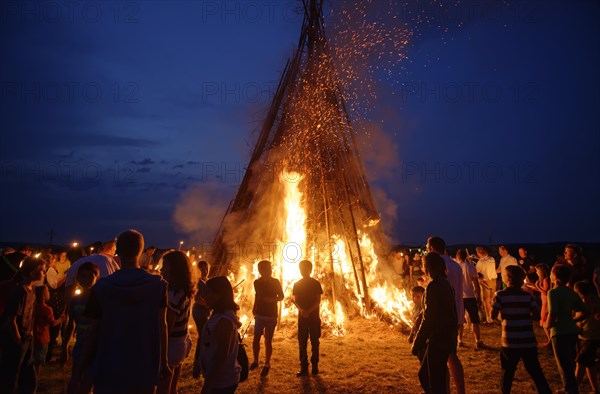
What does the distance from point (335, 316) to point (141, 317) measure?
6.76 meters

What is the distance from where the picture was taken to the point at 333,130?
34.5 feet

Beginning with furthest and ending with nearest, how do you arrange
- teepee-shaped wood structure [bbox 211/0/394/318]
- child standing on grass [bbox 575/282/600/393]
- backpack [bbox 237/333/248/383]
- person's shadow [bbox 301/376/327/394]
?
teepee-shaped wood structure [bbox 211/0/394/318] < person's shadow [bbox 301/376/327/394] < child standing on grass [bbox 575/282/600/393] < backpack [bbox 237/333/248/383]

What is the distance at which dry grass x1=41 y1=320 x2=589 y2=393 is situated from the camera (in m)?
5.85

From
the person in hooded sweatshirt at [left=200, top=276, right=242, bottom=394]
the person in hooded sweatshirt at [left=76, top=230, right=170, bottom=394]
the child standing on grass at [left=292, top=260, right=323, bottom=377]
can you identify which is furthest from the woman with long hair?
the child standing on grass at [left=292, top=260, right=323, bottom=377]

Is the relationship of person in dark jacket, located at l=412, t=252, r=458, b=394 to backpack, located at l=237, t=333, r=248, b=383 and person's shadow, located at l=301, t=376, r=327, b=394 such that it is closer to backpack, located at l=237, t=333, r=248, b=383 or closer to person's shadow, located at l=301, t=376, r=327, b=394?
person's shadow, located at l=301, t=376, r=327, b=394

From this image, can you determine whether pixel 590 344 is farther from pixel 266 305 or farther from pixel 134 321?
pixel 134 321

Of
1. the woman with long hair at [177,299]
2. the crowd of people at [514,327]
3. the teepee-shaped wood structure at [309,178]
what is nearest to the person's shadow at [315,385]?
the crowd of people at [514,327]

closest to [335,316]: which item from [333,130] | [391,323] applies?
[391,323]

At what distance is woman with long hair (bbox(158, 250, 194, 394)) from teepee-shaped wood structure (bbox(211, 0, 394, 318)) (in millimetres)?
5959

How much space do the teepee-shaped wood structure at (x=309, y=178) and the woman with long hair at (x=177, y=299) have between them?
5959mm

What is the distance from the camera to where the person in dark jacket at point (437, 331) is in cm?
439

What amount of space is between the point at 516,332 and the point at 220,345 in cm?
337

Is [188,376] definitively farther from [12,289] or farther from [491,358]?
[491,358]

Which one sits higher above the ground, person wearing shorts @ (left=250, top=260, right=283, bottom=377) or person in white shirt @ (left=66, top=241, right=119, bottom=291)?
person in white shirt @ (left=66, top=241, right=119, bottom=291)
